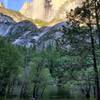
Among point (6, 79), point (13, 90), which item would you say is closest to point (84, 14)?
point (6, 79)

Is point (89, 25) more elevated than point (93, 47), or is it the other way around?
point (89, 25)

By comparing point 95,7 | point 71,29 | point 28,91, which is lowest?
point 28,91

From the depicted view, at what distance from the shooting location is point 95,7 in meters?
26.0

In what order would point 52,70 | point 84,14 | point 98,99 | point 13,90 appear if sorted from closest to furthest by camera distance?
1. point 98,99
2. point 84,14
3. point 13,90
4. point 52,70

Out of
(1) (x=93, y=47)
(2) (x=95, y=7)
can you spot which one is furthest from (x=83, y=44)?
(2) (x=95, y=7)

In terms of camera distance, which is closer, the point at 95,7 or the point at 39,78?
the point at 95,7

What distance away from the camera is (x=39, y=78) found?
84625 millimetres

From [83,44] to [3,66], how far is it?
5423cm

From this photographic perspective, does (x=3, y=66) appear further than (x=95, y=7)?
Yes

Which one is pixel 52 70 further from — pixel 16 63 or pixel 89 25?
pixel 89 25

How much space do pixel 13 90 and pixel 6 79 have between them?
13.6 m

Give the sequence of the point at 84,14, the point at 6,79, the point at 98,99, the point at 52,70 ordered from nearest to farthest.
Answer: the point at 98,99 → the point at 84,14 → the point at 6,79 → the point at 52,70

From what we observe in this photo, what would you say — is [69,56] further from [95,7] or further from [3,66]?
[3,66]

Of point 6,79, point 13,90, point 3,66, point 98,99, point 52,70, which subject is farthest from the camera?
point 52,70
